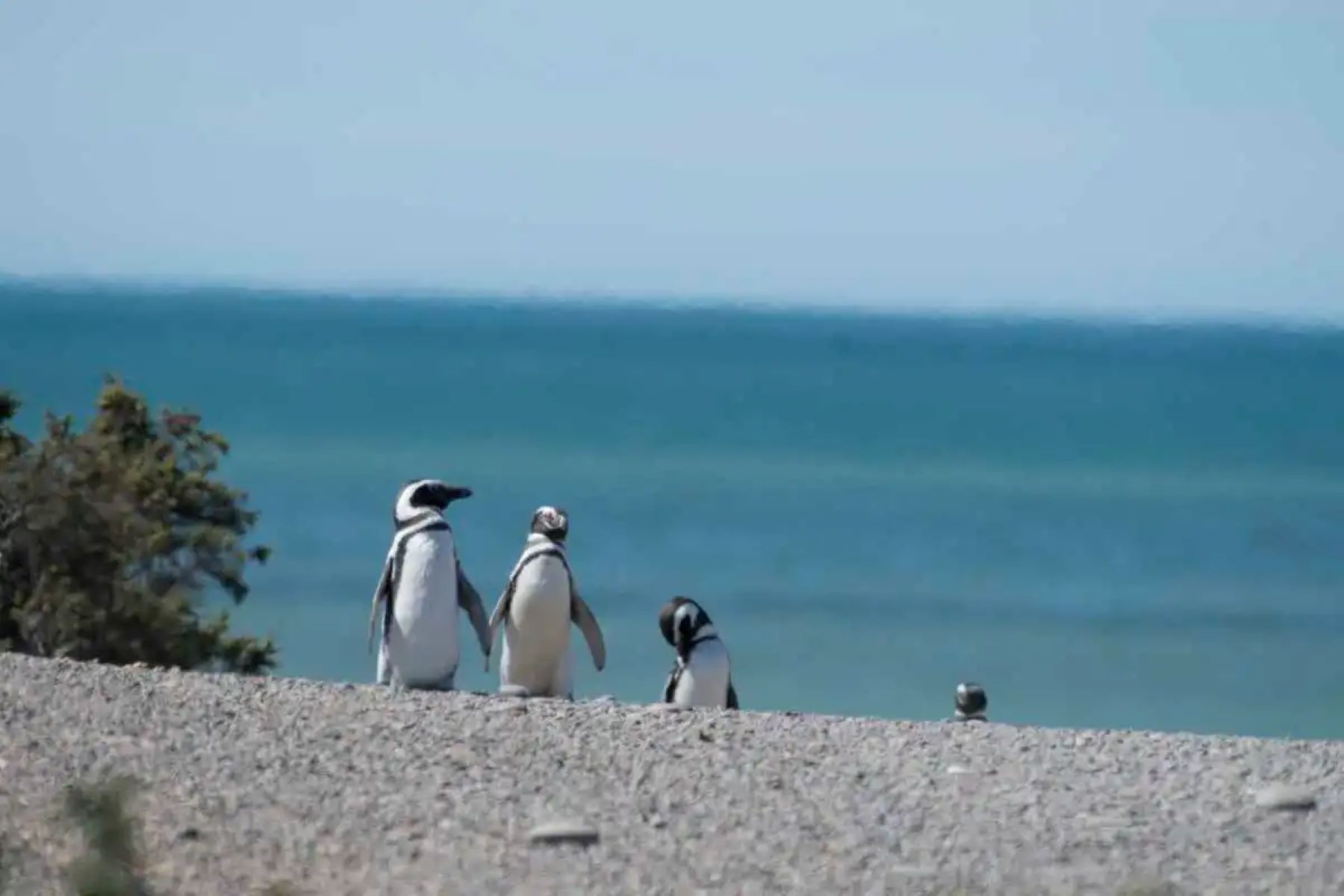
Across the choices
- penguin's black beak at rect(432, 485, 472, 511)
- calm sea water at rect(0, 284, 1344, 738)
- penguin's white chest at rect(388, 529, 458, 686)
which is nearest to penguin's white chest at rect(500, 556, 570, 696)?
penguin's white chest at rect(388, 529, 458, 686)

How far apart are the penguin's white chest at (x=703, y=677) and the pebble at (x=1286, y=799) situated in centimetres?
395

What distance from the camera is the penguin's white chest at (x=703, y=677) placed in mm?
10727

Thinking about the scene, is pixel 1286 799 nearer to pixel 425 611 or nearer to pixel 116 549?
pixel 425 611

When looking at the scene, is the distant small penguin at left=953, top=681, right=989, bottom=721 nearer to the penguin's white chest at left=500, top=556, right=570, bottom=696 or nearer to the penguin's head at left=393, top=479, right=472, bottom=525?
the penguin's white chest at left=500, top=556, right=570, bottom=696

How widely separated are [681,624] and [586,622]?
46 cm

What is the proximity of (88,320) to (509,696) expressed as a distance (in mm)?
176892

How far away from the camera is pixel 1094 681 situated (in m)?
21.3

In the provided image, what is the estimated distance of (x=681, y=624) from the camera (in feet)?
35.4

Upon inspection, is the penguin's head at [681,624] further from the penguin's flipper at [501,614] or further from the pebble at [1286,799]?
the pebble at [1286,799]

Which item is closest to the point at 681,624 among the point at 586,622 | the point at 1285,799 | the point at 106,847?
the point at 586,622

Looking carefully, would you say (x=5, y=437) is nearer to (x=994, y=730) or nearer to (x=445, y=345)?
(x=994, y=730)

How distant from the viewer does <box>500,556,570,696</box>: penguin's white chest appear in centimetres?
1033

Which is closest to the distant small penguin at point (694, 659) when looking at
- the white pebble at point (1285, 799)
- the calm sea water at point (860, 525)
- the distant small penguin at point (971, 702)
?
the distant small penguin at point (971, 702)

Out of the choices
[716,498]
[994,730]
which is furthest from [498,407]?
[994,730]
